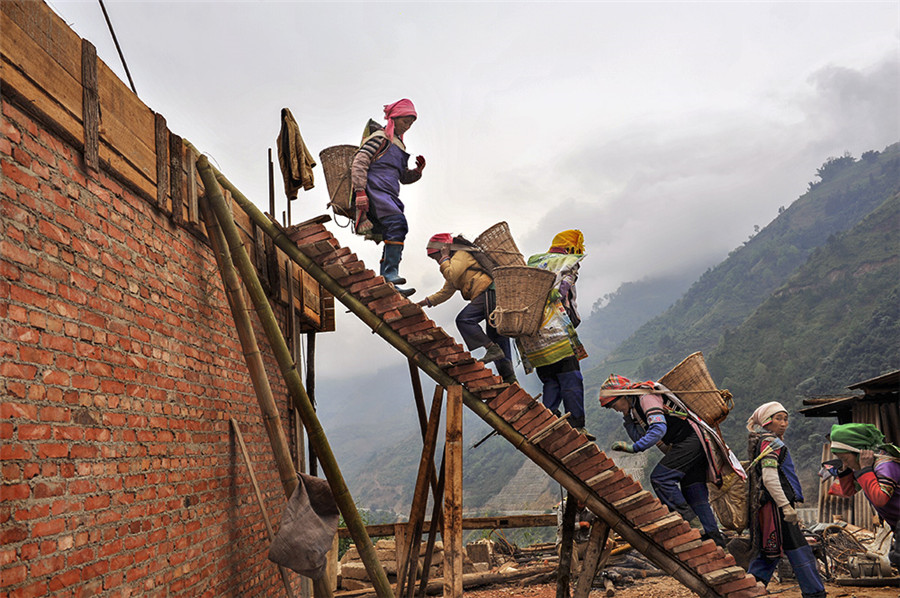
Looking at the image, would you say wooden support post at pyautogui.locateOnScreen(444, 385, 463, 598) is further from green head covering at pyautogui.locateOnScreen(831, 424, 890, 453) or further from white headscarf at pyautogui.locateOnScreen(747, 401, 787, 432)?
green head covering at pyautogui.locateOnScreen(831, 424, 890, 453)

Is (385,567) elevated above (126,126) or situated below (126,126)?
below

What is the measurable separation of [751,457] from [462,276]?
3.27 metres

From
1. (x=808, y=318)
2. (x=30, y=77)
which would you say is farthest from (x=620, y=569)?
(x=808, y=318)

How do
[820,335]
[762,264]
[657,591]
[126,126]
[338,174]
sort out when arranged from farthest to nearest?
[762,264]
[820,335]
[657,591]
[338,174]
[126,126]

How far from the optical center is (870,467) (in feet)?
18.9

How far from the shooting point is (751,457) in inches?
261

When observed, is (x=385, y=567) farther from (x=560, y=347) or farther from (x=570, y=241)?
(x=570, y=241)

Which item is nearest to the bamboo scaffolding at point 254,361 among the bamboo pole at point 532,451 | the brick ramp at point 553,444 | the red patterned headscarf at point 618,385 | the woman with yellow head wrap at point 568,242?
the bamboo pole at point 532,451

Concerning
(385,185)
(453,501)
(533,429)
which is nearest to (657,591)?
(533,429)

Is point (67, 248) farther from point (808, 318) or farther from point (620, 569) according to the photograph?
point (808, 318)

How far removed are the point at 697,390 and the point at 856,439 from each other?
5.14 ft

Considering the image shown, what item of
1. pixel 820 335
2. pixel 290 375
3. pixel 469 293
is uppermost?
pixel 820 335

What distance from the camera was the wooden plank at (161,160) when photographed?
487 centimetres

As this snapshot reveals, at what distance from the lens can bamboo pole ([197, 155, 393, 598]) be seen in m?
5.32
